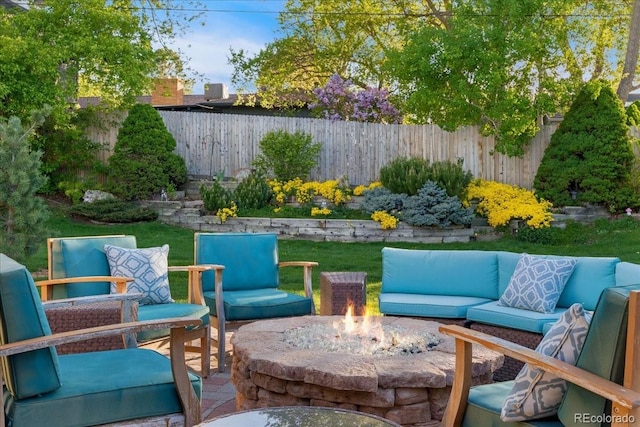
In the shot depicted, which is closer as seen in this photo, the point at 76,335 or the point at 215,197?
the point at 76,335

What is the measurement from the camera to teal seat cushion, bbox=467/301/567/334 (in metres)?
4.57

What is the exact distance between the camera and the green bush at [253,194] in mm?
12258

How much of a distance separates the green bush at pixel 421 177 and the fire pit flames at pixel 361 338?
7.57 metres

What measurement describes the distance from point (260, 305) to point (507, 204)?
24.7 feet

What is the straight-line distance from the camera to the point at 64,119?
13023mm

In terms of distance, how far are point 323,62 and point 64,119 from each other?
7395 mm

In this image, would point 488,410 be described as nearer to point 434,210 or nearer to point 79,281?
point 79,281

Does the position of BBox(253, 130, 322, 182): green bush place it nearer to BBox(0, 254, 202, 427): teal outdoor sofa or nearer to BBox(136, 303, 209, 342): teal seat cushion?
BBox(136, 303, 209, 342): teal seat cushion

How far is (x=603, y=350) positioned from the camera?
85.2 inches

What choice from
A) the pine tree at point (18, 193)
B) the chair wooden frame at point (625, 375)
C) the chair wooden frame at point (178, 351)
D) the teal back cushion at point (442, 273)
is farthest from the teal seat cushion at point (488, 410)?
the pine tree at point (18, 193)

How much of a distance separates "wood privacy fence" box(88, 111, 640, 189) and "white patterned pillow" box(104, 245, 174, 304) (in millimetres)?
8460

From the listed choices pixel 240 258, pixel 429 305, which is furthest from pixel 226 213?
pixel 429 305

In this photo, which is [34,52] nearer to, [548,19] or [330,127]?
[330,127]

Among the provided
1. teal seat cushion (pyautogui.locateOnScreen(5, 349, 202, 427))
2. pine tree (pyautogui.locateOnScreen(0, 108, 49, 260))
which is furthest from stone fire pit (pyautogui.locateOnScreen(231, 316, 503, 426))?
pine tree (pyautogui.locateOnScreen(0, 108, 49, 260))
